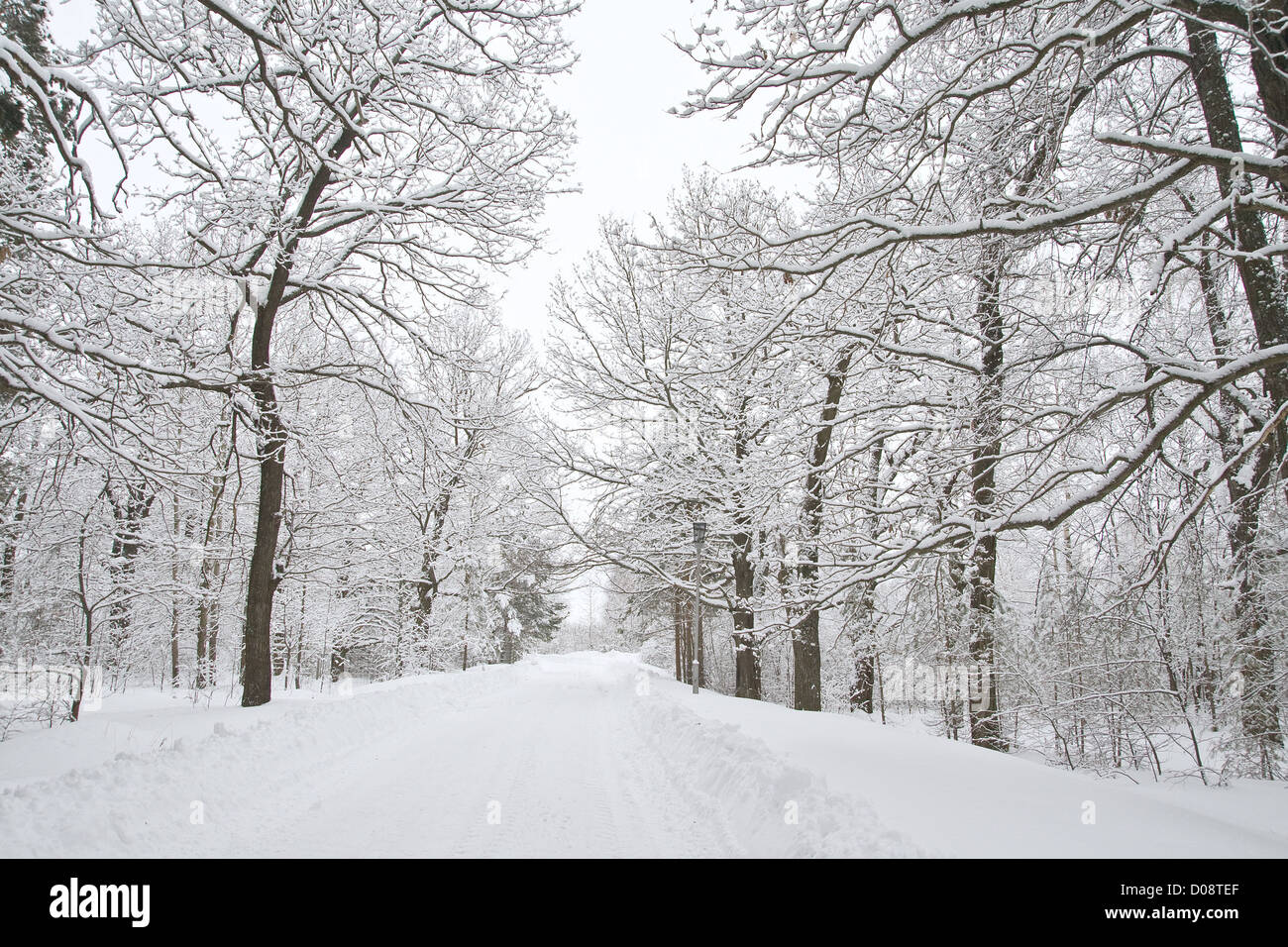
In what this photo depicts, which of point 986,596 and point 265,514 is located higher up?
point 265,514

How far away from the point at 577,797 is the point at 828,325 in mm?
5132

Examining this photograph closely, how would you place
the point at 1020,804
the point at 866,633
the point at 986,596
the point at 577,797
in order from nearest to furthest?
the point at 1020,804 < the point at 577,797 < the point at 986,596 < the point at 866,633

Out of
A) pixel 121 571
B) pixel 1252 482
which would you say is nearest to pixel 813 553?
pixel 1252 482

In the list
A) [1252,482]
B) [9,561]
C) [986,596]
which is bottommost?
[986,596]

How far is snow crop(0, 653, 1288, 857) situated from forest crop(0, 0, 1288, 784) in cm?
142

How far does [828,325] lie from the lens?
617 cm

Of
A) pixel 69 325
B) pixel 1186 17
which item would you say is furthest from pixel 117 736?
pixel 1186 17

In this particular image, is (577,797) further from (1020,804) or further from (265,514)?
(265,514)

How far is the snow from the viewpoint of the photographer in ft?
11.9

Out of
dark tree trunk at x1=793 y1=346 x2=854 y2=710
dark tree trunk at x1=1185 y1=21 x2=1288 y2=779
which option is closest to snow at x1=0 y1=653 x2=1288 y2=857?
dark tree trunk at x1=1185 y1=21 x2=1288 y2=779

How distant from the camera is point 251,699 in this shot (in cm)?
884

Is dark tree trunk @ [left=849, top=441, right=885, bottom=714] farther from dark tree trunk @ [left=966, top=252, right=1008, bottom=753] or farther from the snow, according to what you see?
the snow

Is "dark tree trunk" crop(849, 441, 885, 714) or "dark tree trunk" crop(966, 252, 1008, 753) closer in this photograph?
"dark tree trunk" crop(849, 441, 885, 714)
